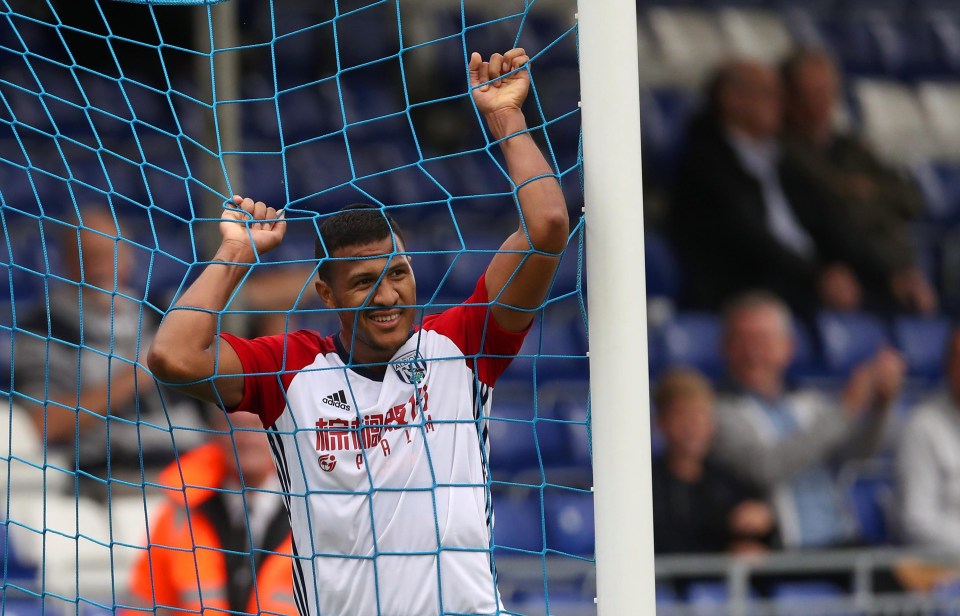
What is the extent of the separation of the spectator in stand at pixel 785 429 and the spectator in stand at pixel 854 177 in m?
1.07

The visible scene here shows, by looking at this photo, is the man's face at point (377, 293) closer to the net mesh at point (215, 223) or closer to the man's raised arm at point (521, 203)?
the man's raised arm at point (521, 203)

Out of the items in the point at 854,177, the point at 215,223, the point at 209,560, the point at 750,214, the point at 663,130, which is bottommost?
the point at 209,560

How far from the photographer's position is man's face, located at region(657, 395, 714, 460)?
18.0ft

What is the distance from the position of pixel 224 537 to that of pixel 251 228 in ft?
5.01

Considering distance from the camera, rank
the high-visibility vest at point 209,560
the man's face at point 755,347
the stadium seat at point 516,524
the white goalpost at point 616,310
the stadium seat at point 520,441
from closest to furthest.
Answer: the white goalpost at point 616,310
the high-visibility vest at point 209,560
the stadium seat at point 516,524
the man's face at point 755,347
the stadium seat at point 520,441

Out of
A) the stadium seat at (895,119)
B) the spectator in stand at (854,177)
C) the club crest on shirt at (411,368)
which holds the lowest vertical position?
the club crest on shirt at (411,368)

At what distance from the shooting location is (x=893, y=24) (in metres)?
8.95

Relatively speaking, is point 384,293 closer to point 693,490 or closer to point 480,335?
point 480,335

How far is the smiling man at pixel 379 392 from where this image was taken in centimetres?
255

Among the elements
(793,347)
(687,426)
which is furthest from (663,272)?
(687,426)

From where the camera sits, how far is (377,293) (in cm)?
262

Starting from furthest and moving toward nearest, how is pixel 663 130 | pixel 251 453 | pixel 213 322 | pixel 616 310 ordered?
pixel 663 130 < pixel 251 453 < pixel 213 322 < pixel 616 310

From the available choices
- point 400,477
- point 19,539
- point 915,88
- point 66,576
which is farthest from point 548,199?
point 915,88

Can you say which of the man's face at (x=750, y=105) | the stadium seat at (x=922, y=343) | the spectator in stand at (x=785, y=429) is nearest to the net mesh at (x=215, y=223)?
the spectator in stand at (x=785, y=429)
